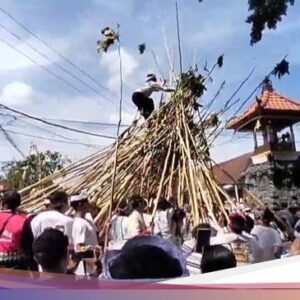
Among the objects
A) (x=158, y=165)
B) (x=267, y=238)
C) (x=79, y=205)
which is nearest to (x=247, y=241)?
(x=267, y=238)

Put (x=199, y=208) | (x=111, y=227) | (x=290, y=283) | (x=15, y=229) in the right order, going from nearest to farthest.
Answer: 1. (x=290, y=283)
2. (x=15, y=229)
3. (x=111, y=227)
4. (x=199, y=208)

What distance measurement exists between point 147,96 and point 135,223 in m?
3.19

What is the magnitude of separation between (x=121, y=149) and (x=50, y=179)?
1128mm

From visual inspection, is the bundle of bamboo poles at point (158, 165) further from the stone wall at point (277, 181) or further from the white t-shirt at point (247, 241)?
the stone wall at point (277, 181)

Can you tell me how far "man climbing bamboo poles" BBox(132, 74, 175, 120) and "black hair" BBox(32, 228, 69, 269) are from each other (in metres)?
6.24

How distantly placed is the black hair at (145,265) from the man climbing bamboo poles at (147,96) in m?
7.27

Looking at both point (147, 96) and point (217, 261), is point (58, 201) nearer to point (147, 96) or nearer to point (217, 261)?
point (217, 261)

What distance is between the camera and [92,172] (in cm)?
901

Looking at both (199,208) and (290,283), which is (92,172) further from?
(290,283)

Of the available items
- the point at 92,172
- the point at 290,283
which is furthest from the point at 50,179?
the point at 290,283

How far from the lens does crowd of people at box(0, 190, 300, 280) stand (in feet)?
6.56

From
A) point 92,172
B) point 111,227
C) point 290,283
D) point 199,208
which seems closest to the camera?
point 290,283

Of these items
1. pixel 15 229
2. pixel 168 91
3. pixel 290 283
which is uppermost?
pixel 168 91

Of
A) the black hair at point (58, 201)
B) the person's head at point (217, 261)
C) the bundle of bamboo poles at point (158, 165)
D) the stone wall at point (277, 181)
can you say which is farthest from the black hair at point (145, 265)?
the stone wall at point (277, 181)
